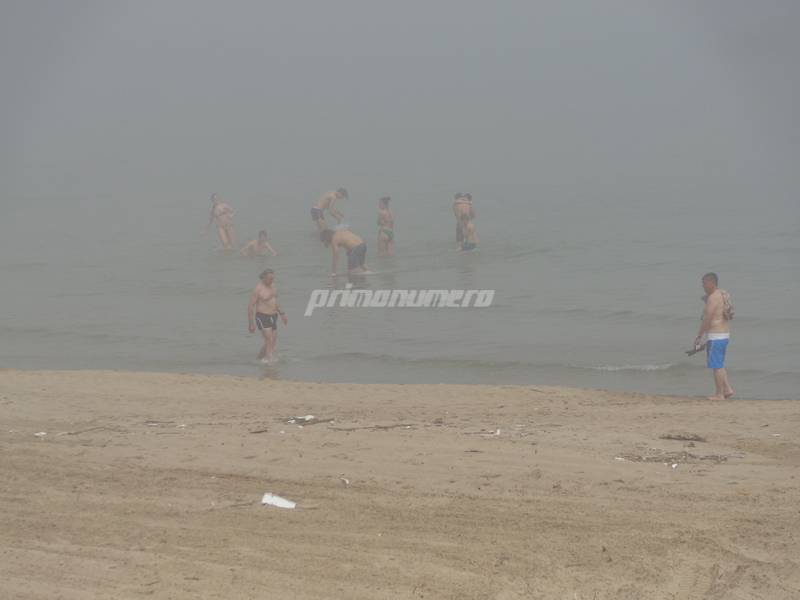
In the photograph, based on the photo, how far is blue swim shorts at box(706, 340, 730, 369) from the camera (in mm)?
11164

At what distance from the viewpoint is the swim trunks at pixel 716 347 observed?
11156 mm

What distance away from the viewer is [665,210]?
113 feet

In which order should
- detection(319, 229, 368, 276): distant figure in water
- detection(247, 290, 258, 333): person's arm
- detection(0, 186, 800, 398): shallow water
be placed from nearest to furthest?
detection(247, 290, 258, 333): person's arm < detection(0, 186, 800, 398): shallow water < detection(319, 229, 368, 276): distant figure in water

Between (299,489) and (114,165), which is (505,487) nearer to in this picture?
(299,489)

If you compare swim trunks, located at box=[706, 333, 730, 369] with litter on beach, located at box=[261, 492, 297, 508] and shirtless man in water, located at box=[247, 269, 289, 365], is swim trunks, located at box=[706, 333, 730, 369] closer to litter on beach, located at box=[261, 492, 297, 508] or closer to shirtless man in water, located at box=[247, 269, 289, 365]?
shirtless man in water, located at box=[247, 269, 289, 365]

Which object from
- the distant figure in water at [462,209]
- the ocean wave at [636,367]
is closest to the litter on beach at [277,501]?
the ocean wave at [636,367]

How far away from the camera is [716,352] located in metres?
11.2

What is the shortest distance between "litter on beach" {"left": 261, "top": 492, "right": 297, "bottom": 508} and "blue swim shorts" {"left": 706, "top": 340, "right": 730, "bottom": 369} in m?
5.86

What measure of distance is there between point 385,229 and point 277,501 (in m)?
18.0

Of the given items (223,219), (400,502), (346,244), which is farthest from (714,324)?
(223,219)

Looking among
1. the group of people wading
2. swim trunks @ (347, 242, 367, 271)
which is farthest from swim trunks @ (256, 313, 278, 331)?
swim trunks @ (347, 242, 367, 271)

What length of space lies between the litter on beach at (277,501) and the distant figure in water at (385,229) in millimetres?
17346

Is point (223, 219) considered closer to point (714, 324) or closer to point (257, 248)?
point (257, 248)

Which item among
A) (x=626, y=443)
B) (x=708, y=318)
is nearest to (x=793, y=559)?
(x=626, y=443)
